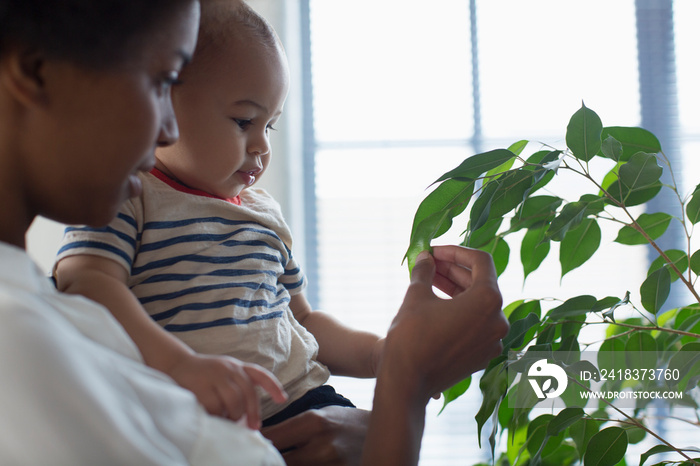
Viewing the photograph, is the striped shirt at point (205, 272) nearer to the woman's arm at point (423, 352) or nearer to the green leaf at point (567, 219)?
the woman's arm at point (423, 352)

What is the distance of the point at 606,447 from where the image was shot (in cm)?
74

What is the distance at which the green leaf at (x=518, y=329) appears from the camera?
766mm

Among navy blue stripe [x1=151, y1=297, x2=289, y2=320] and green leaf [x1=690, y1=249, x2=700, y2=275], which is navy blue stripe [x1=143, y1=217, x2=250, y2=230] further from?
green leaf [x1=690, y1=249, x2=700, y2=275]

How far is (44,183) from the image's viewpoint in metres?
0.47

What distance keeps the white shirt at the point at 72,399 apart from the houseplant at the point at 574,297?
17.0 inches

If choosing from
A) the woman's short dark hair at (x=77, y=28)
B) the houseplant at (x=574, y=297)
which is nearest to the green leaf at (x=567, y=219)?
the houseplant at (x=574, y=297)

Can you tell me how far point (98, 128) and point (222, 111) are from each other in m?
0.32

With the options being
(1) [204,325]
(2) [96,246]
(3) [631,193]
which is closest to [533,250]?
(3) [631,193]

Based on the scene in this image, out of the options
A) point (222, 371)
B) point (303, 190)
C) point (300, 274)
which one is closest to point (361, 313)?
point (303, 190)

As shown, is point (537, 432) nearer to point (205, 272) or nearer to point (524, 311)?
point (524, 311)

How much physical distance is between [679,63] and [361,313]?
1.94 m

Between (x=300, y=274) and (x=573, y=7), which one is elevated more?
(x=573, y=7)

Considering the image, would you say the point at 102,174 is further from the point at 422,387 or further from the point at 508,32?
the point at 508,32

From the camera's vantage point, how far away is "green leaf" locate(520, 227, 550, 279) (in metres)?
0.84
